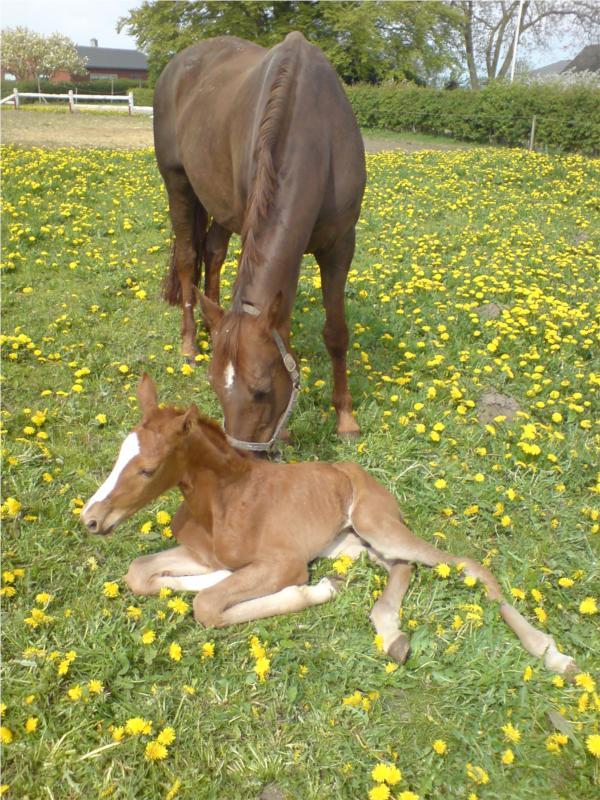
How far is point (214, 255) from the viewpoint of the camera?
635cm

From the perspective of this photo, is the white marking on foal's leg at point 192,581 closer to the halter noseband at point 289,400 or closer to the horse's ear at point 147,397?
the halter noseband at point 289,400

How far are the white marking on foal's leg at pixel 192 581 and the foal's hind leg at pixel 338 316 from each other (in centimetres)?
171

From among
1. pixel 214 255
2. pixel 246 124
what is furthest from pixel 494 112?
pixel 246 124

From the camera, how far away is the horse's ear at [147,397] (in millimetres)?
2695

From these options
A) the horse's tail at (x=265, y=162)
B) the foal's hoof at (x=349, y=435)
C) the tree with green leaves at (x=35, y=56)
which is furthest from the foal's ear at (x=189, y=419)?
the tree with green leaves at (x=35, y=56)

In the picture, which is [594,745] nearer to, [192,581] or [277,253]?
[192,581]

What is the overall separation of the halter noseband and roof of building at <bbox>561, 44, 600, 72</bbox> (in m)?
59.0

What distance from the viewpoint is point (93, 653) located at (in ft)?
8.54

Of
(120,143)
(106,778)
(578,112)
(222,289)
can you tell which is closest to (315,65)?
(222,289)

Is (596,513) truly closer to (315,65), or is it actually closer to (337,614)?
(337,614)

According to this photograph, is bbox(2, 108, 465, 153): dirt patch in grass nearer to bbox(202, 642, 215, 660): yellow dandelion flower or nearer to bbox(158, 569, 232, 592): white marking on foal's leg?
bbox(158, 569, 232, 592): white marking on foal's leg

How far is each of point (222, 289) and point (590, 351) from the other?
4074 mm

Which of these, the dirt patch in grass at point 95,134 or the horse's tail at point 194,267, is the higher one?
the dirt patch in grass at point 95,134

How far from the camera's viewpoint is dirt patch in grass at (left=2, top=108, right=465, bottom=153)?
19125 mm
